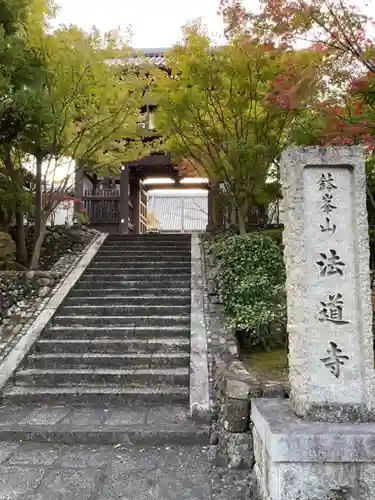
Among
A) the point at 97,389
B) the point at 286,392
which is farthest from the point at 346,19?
the point at 97,389

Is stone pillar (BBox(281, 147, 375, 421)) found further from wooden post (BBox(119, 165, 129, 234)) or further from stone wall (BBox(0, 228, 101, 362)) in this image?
wooden post (BBox(119, 165, 129, 234))

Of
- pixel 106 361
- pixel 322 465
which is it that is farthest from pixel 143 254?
pixel 322 465

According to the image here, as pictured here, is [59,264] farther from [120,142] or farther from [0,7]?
[0,7]

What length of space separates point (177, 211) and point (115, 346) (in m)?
19.7

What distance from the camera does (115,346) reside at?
5.89 metres

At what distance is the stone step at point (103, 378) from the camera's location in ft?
17.0

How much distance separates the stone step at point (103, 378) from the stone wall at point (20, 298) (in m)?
0.67

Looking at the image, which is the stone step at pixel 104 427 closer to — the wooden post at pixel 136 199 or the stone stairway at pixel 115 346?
the stone stairway at pixel 115 346

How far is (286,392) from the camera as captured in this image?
3.62 m

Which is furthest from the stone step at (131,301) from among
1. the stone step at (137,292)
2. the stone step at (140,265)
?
the stone step at (140,265)

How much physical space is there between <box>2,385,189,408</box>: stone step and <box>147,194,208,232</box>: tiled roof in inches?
728

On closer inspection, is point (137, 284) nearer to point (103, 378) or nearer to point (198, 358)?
point (103, 378)

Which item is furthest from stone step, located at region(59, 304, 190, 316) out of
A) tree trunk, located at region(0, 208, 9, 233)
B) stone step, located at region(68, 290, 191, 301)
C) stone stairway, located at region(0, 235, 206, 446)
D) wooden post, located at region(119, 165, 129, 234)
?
wooden post, located at region(119, 165, 129, 234)

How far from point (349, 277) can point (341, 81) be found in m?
4.52
